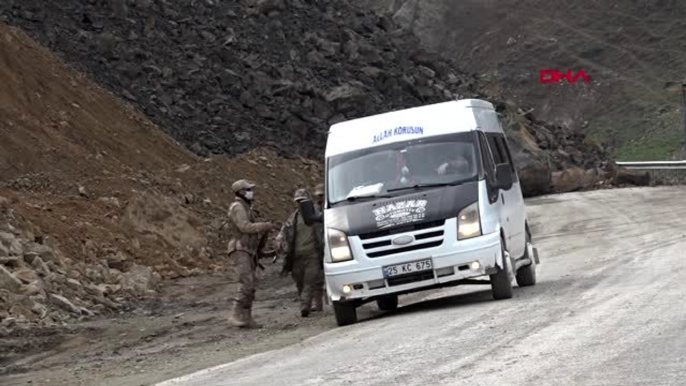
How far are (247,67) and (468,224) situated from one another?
26.3 metres

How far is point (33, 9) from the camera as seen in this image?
3703cm

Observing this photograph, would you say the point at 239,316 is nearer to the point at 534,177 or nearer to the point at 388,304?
the point at 388,304

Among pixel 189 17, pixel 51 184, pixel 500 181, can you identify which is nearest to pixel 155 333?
pixel 500 181

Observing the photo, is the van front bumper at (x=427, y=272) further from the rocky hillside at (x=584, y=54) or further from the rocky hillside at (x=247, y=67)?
the rocky hillside at (x=584, y=54)

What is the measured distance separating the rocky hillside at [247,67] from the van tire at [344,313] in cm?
1950

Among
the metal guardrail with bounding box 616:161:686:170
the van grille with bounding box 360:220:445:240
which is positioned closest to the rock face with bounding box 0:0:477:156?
the metal guardrail with bounding box 616:161:686:170

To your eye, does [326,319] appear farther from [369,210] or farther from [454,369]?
[454,369]

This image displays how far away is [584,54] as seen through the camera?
312 feet

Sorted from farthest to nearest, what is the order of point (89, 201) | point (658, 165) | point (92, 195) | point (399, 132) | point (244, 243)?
point (658, 165) < point (92, 195) < point (89, 201) < point (244, 243) < point (399, 132)

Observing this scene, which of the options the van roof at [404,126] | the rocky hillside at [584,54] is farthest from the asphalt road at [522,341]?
the rocky hillside at [584,54]

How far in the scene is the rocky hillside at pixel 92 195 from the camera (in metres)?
19.5

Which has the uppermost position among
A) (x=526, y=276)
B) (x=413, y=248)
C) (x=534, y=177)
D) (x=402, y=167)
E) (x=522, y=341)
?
(x=534, y=177)

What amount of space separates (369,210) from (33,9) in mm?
24369

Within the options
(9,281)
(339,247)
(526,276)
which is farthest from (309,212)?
(9,281)
